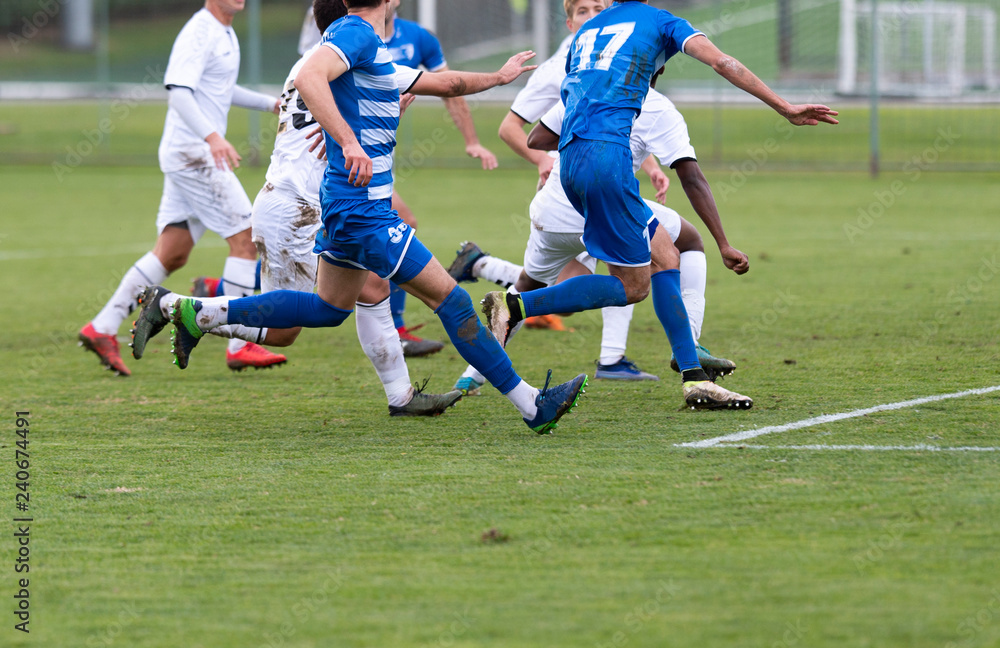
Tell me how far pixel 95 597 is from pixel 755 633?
5.89 ft

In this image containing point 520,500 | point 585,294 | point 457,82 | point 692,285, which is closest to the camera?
point 520,500

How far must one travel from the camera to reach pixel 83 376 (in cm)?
687

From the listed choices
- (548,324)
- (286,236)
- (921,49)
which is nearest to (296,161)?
(286,236)

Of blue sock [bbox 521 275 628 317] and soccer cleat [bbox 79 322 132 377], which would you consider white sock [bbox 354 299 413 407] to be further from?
soccer cleat [bbox 79 322 132 377]

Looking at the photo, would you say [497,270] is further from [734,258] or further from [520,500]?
[520,500]

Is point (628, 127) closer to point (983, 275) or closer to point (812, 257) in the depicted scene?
point (983, 275)

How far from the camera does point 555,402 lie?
5.02 m

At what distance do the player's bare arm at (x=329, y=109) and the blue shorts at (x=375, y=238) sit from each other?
0.25m

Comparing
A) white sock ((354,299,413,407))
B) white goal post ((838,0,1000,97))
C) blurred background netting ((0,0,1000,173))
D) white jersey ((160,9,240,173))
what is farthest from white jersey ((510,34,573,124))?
white goal post ((838,0,1000,97))

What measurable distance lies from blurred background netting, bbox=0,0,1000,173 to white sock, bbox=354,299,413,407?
16133 millimetres

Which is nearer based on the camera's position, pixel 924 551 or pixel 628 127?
pixel 924 551

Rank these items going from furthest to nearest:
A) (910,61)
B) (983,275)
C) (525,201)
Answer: (910,61), (525,201), (983,275)

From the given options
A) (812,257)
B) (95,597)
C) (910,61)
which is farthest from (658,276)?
(910,61)

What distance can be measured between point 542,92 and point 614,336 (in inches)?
53.3
